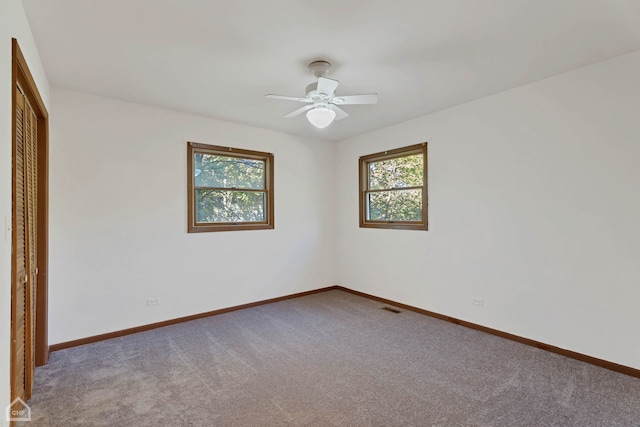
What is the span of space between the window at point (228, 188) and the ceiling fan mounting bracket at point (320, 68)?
1.98 m

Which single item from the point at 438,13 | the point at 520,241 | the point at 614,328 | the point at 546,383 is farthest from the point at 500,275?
Result: the point at 438,13

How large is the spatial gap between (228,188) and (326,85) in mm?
2332

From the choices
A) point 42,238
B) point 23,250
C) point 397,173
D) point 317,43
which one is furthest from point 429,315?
point 42,238

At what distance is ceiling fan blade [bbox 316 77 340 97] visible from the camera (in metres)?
2.45

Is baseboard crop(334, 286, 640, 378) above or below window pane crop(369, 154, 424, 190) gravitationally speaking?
below

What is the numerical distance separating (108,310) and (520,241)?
4356 millimetres

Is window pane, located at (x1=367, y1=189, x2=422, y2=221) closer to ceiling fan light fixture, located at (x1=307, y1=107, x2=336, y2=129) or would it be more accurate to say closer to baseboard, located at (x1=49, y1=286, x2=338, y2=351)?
baseboard, located at (x1=49, y1=286, x2=338, y2=351)

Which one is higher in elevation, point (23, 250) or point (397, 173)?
point (397, 173)

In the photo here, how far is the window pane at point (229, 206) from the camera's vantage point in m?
4.12

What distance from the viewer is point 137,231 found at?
140 inches

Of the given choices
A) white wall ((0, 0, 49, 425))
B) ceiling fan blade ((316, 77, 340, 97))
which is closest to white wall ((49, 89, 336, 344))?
white wall ((0, 0, 49, 425))

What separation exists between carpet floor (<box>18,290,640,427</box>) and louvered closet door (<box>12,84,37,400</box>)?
0.27 m

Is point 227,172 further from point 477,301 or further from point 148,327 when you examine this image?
point 477,301

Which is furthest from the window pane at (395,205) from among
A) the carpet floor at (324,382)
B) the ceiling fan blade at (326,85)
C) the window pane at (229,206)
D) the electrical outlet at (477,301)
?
the ceiling fan blade at (326,85)
